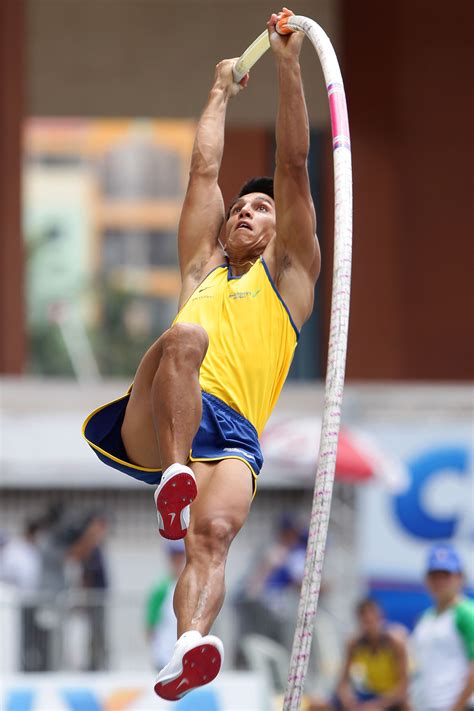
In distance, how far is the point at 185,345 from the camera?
6141 mm

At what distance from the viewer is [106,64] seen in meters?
23.9

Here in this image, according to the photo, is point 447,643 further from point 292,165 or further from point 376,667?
point 292,165

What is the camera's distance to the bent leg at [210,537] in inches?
233

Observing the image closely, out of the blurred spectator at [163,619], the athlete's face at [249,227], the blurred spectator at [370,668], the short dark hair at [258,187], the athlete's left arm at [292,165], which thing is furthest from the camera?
the blurred spectator at [163,619]

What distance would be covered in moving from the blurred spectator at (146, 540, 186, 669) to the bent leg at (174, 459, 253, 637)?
5.25m

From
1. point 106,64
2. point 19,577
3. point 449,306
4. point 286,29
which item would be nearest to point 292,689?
point 286,29

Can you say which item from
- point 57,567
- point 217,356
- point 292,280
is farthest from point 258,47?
point 57,567

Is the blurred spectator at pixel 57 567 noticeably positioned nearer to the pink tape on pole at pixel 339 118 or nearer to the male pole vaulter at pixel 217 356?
the male pole vaulter at pixel 217 356

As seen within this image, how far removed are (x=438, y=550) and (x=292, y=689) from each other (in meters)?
4.15

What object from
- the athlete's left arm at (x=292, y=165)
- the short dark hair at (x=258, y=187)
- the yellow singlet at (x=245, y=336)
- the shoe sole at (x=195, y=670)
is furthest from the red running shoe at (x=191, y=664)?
the short dark hair at (x=258, y=187)

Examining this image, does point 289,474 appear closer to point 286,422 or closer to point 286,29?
point 286,422

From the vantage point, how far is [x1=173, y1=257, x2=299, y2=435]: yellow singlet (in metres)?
6.70

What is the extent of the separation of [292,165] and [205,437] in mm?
1362

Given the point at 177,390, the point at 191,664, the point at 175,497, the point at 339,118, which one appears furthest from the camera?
the point at 339,118
